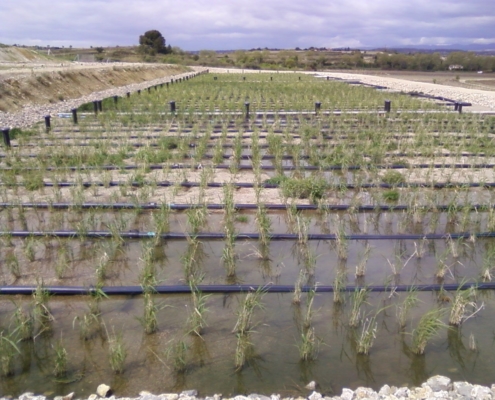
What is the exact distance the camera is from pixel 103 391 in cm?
256

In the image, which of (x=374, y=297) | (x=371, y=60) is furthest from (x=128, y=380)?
(x=371, y=60)

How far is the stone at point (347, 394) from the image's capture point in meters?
2.47

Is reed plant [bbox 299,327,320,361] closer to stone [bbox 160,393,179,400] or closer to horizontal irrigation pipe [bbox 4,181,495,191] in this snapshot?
stone [bbox 160,393,179,400]

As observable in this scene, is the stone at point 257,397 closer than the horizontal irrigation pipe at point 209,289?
Yes

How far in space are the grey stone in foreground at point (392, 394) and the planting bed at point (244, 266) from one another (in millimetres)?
Result: 158

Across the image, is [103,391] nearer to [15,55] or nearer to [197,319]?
[197,319]

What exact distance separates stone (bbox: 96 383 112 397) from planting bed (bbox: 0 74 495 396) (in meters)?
0.08

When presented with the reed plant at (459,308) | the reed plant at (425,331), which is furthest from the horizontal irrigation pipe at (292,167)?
the reed plant at (425,331)

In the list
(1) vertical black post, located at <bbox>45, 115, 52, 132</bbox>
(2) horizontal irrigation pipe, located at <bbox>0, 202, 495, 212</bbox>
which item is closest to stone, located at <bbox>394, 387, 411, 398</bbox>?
(2) horizontal irrigation pipe, located at <bbox>0, 202, 495, 212</bbox>

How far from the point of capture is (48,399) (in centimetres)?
256

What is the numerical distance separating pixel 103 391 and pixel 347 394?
4.44ft

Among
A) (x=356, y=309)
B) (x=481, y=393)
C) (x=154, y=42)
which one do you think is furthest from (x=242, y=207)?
(x=154, y=42)

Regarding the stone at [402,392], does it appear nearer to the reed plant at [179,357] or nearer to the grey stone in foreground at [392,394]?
the grey stone in foreground at [392,394]

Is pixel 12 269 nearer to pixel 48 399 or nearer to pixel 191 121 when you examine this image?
pixel 48 399
